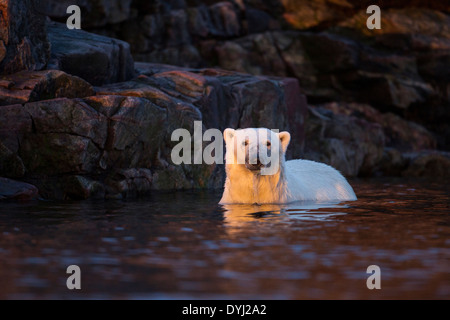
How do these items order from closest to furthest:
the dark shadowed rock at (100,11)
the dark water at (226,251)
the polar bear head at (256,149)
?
the dark water at (226,251)
the polar bear head at (256,149)
the dark shadowed rock at (100,11)

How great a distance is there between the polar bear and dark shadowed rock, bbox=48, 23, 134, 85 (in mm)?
5704

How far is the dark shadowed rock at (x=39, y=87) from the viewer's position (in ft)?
38.3

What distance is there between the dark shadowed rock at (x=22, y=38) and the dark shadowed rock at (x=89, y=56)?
51 cm

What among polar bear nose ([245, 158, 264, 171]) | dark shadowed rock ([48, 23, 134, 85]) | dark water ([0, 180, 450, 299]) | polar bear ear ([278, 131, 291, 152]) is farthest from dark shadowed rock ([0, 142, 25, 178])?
polar bear ear ([278, 131, 291, 152])

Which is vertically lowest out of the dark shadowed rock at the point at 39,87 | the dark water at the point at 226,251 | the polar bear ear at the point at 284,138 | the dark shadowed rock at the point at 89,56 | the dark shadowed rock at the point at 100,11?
the dark water at the point at 226,251

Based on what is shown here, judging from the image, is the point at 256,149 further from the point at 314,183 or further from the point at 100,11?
the point at 100,11

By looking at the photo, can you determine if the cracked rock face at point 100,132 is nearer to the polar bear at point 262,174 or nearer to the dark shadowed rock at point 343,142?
the polar bear at point 262,174

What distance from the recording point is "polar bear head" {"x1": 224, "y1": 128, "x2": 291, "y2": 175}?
8.48 meters

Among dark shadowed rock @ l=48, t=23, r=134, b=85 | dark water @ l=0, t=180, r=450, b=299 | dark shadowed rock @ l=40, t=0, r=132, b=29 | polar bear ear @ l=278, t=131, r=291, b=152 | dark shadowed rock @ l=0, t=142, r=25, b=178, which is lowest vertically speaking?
dark water @ l=0, t=180, r=450, b=299

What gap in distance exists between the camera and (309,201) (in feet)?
32.7

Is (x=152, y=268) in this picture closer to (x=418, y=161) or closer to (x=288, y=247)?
(x=288, y=247)

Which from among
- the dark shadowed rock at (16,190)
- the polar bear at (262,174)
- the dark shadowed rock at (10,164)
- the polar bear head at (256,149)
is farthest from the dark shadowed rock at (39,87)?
the polar bear head at (256,149)

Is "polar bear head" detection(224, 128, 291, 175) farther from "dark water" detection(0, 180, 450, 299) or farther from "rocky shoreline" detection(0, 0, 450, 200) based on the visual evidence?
"rocky shoreline" detection(0, 0, 450, 200)

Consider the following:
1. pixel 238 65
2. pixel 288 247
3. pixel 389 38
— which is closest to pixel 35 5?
pixel 288 247
